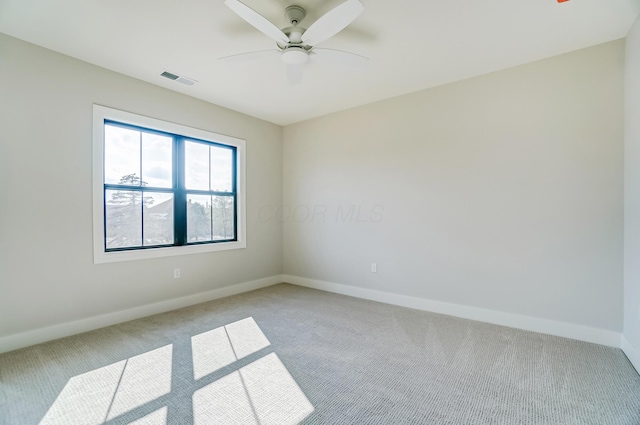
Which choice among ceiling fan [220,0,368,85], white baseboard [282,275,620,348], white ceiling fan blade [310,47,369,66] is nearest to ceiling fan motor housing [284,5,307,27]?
ceiling fan [220,0,368,85]

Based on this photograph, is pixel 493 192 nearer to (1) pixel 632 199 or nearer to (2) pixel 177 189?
(1) pixel 632 199

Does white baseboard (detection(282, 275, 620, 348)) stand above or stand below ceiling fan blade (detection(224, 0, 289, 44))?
below

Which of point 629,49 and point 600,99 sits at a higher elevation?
point 629,49

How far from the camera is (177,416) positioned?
1.70 m

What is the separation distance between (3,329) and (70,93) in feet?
7.22

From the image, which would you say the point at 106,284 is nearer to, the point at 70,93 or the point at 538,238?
the point at 70,93

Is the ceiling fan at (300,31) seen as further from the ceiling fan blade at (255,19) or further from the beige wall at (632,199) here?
the beige wall at (632,199)

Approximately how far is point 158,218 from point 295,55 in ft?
8.32

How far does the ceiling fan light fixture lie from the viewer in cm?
240

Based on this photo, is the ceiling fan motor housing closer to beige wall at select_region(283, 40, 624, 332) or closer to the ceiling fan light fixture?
the ceiling fan light fixture

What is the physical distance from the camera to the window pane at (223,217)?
4.19 m

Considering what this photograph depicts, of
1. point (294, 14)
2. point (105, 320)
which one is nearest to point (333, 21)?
point (294, 14)

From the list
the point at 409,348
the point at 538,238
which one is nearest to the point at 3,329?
the point at 409,348

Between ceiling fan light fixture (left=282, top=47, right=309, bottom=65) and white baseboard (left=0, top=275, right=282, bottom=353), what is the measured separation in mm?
3072
